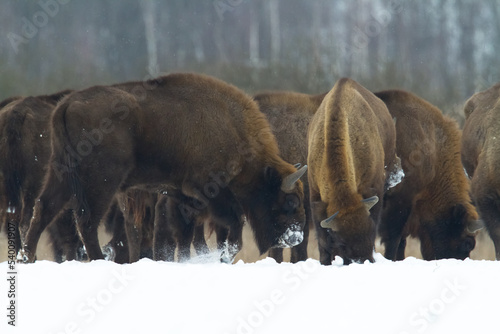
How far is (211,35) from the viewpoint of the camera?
85.0 feet

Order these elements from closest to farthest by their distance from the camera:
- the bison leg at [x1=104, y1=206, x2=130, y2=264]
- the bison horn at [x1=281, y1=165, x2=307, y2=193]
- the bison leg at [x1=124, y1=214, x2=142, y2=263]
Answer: the bison horn at [x1=281, y1=165, x2=307, y2=193], the bison leg at [x1=124, y1=214, x2=142, y2=263], the bison leg at [x1=104, y1=206, x2=130, y2=264]

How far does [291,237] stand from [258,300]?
160 inches

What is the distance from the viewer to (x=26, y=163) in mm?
10172

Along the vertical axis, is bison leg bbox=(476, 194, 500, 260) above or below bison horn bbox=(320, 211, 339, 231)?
below

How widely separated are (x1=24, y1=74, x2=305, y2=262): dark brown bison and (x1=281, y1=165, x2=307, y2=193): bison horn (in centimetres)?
1

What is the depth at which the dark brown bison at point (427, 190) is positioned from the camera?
35.0ft

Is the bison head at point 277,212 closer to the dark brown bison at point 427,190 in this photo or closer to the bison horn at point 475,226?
the dark brown bison at point 427,190

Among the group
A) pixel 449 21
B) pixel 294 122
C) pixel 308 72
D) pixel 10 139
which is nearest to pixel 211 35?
pixel 308 72

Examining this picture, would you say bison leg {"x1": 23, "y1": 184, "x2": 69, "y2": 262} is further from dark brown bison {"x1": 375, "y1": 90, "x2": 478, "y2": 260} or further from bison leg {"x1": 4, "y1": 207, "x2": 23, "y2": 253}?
dark brown bison {"x1": 375, "y1": 90, "x2": 478, "y2": 260}

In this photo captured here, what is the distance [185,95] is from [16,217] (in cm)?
256

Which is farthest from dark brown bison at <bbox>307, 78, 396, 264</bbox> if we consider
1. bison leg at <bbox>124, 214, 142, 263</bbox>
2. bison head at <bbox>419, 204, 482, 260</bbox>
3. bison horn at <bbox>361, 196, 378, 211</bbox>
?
bison leg at <bbox>124, 214, 142, 263</bbox>

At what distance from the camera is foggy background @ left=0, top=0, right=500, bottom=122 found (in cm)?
2209

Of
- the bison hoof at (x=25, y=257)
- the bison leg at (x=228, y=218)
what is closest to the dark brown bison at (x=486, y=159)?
the bison leg at (x=228, y=218)

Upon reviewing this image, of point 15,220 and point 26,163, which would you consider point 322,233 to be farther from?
point 26,163
